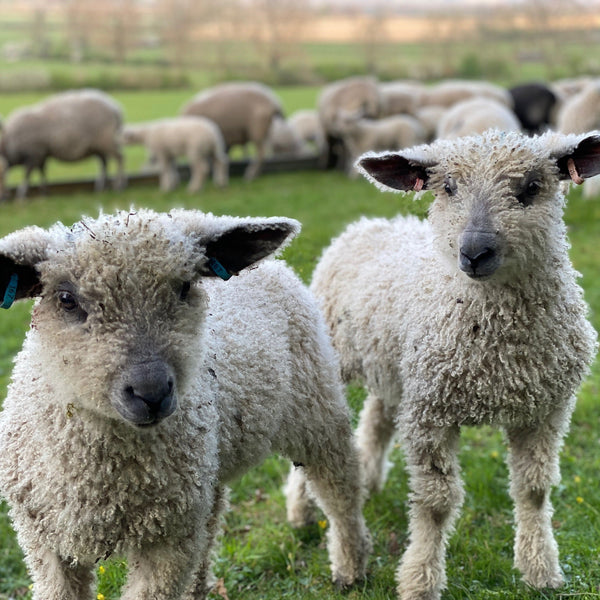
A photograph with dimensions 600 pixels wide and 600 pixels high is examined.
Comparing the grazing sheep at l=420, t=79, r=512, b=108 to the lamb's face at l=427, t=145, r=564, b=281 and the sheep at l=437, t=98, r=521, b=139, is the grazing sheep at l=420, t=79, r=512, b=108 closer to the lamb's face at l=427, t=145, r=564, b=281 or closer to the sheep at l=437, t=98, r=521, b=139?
the sheep at l=437, t=98, r=521, b=139

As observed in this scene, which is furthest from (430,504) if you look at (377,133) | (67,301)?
(377,133)

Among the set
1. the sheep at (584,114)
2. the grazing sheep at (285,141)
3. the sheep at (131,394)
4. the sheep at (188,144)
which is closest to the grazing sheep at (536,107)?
the grazing sheep at (285,141)

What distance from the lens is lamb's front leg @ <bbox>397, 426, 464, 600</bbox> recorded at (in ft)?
10.7

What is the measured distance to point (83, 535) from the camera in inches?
94.9

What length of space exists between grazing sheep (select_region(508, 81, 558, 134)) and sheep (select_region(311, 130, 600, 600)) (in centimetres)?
1359

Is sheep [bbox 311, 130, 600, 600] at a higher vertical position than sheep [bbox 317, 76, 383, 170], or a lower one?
higher

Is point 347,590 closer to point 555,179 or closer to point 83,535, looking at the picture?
point 83,535

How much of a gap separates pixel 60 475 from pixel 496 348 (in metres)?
1.65

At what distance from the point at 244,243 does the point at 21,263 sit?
2.14 feet

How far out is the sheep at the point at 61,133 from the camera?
12.8 m

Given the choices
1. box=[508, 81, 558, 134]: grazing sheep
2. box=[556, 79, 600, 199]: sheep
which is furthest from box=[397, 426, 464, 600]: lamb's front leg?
box=[508, 81, 558, 134]: grazing sheep

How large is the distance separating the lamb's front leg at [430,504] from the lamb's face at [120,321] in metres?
1.30

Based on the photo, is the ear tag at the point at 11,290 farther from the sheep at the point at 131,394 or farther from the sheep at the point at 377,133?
the sheep at the point at 377,133

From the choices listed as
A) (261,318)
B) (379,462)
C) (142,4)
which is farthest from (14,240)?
(142,4)
